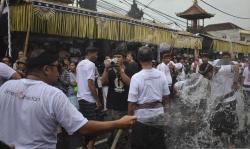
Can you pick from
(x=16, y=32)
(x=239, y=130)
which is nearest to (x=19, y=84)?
(x=239, y=130)

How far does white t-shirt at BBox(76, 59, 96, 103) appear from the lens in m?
7.01

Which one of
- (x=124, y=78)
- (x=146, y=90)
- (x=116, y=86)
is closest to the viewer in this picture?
(x=146, y=90)

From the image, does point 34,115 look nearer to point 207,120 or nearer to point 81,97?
point 207,120

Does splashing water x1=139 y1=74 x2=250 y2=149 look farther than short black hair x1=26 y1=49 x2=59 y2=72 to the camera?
Yes

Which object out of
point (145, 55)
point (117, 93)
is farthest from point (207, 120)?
point (117, 93)

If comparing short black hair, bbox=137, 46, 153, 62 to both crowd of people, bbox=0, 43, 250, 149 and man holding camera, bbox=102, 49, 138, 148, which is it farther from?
man holding camera, bbox=102, 49, 138, 148

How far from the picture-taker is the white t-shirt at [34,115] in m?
2.90

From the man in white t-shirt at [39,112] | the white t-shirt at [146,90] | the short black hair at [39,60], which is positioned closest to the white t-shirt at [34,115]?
the man in white t-shirt at [39,112]

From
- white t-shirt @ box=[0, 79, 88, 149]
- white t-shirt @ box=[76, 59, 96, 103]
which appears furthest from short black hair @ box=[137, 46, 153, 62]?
white t-shirt @ box=[0, 79, 88, 149]

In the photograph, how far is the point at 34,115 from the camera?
294 centimetres

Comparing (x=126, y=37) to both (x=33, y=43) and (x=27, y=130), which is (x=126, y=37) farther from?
(x=27, y=130)

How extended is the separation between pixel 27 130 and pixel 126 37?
31.1ft

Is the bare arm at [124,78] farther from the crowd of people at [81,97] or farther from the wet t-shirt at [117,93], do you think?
the wet t-shirt at [117,93]

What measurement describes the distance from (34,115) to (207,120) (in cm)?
301
